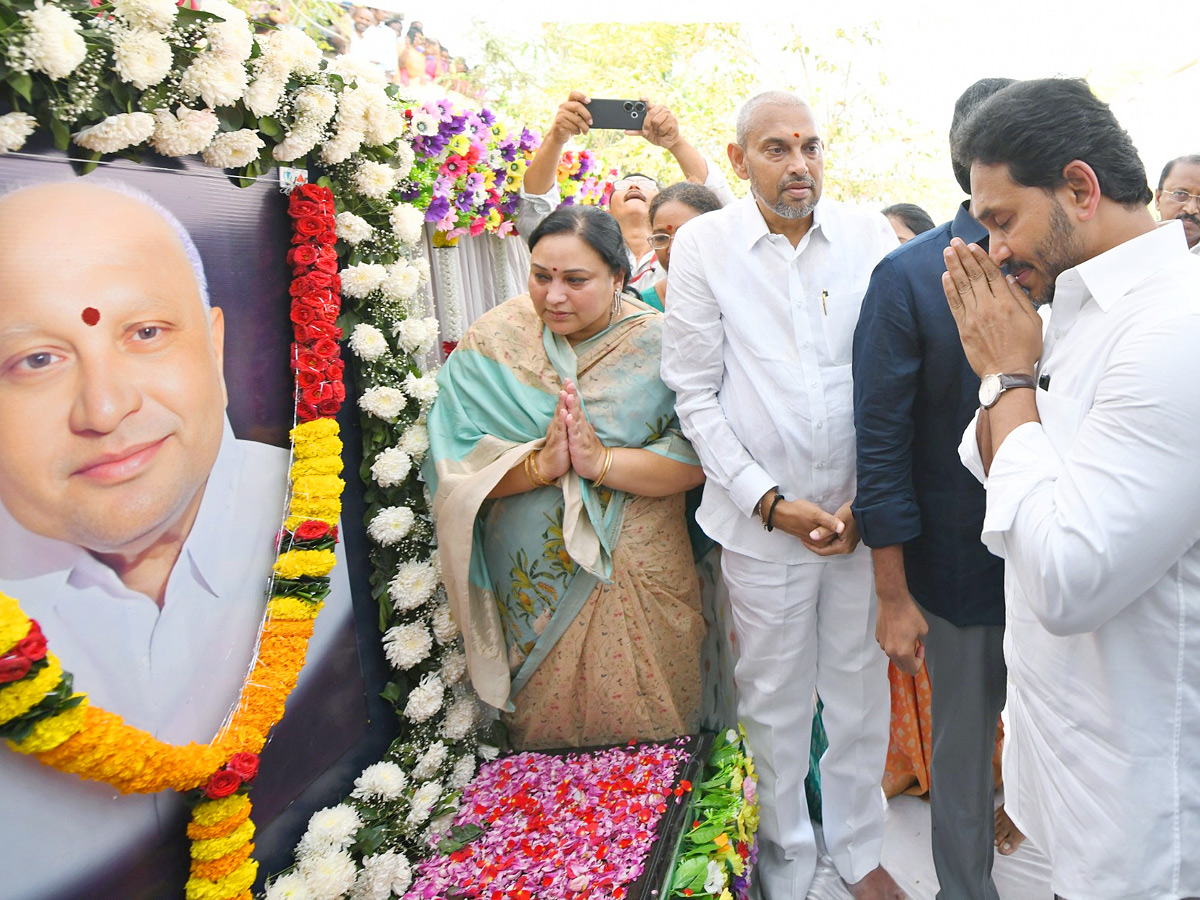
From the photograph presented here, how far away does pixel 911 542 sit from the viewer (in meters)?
2.21

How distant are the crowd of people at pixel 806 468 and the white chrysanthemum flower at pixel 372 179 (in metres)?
0.45

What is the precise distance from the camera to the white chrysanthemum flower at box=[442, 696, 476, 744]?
102 inches

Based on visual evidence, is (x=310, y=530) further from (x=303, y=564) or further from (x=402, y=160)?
→ (x=402, y=160)

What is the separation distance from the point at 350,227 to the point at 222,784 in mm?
1397

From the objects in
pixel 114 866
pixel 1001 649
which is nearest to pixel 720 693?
pixel 1001 649

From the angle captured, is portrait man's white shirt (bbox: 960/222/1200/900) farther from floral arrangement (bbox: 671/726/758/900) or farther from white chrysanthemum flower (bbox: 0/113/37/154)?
white chrysanthemum flower (bbox: 0/113/37/154)

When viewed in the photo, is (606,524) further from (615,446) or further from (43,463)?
(43,463)

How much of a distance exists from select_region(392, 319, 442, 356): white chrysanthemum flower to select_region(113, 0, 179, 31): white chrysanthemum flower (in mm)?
951

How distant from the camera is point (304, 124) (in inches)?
82.4

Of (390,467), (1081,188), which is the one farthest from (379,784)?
(1081,188)

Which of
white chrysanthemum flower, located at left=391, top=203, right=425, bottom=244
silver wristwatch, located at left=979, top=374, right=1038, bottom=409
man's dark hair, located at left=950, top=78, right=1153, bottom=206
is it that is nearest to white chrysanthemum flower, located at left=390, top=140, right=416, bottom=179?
white chrysanthemum flower, located at left=391, top=203, right=425, bottom=244

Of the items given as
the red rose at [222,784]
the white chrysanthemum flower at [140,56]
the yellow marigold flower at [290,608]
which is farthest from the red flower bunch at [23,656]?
the white chrysanthemum flower at [140,56]

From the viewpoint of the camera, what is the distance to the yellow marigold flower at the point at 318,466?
84.5 inches

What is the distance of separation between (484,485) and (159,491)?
0.88m
